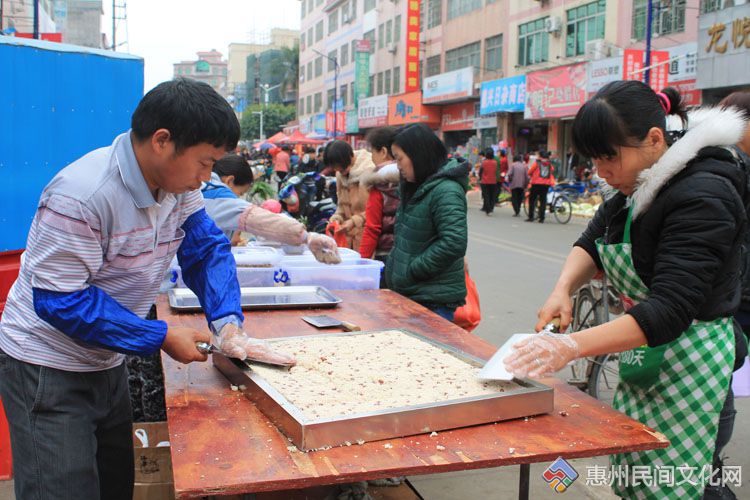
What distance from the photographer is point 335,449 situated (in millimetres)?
1563

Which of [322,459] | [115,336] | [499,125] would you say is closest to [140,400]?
[115,336]

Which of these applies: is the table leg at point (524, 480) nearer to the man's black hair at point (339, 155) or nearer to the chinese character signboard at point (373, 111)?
the man's black hair at point (339, 155)

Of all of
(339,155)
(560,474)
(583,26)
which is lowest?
(560,474)

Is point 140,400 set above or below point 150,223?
below

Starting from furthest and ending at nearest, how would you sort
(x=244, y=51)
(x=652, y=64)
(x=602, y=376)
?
(x=244, y=51), (x=652, y=64), (x=602, y=376)

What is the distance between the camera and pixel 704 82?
14891mm

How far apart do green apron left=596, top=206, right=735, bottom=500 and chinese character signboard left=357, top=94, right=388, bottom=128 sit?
108ft

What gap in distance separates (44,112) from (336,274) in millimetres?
1552

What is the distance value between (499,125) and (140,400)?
22715 mm

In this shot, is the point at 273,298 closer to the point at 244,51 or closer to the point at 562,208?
the point at 562,208

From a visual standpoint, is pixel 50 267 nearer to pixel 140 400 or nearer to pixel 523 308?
pixel 140 400

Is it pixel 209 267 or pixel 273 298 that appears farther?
pixel 273 298

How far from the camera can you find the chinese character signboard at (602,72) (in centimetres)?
1708

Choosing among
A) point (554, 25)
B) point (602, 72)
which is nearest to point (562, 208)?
point (602, 72)
